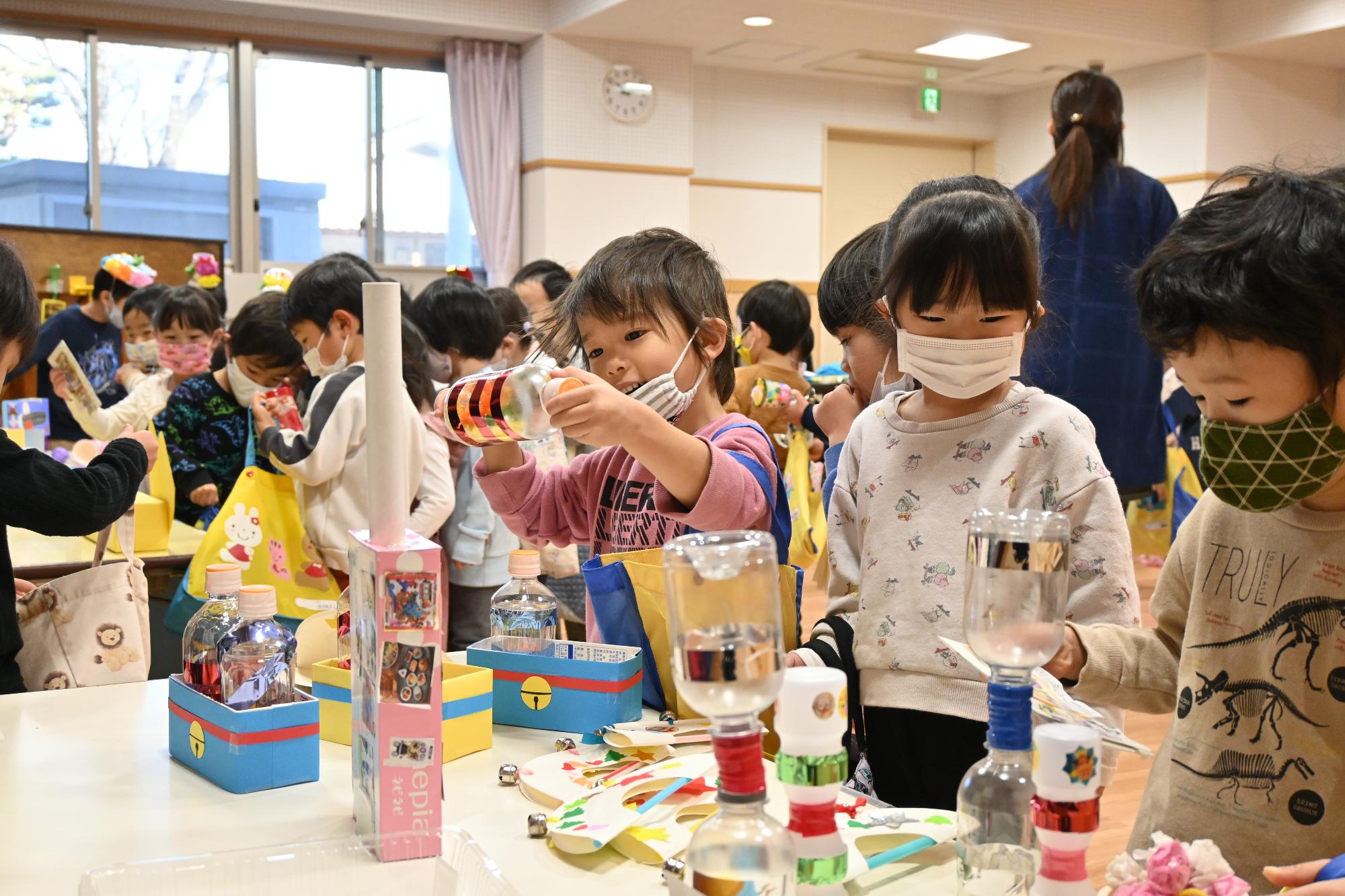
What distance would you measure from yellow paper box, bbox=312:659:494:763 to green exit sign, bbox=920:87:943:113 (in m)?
9.43

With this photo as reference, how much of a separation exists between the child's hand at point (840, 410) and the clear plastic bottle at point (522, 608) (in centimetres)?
61

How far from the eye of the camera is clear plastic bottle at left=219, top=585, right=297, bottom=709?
4.10 feet

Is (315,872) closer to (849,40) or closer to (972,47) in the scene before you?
(849,40)

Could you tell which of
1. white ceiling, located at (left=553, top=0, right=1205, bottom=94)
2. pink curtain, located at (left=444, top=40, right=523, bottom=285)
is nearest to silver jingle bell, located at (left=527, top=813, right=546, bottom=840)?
white ceiling, located at (left=553, top=0, right=1205, bottom=94)

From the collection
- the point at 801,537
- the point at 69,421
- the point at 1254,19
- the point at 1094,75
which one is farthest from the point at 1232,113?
Answer: the point at 69,421

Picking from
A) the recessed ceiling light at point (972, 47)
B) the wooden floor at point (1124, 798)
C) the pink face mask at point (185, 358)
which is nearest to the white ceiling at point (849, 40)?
the recessed ceiling light at point (972, 47)

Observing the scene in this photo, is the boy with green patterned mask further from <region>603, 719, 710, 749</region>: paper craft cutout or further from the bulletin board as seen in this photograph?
the bulletin board

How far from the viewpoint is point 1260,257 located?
99cm

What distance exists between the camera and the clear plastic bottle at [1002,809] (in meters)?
0.77

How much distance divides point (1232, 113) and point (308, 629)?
9.07m

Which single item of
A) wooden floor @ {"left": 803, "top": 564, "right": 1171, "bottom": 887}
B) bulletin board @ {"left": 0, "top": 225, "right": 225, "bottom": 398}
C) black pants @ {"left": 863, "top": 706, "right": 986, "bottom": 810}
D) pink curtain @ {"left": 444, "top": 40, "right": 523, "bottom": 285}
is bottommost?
wooden floor @ {"left": 803, "top": 564, "right": 1171, "bottom": 887}

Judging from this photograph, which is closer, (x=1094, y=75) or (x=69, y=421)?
(x=1094, y=75)

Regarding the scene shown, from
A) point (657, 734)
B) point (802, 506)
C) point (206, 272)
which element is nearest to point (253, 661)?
point (657, 734)

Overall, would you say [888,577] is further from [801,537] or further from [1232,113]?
[1232,113]
